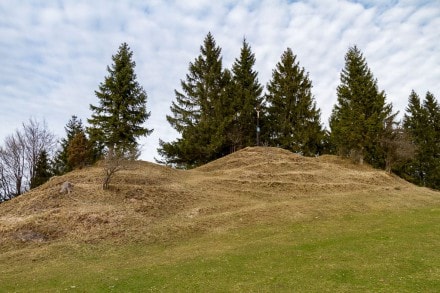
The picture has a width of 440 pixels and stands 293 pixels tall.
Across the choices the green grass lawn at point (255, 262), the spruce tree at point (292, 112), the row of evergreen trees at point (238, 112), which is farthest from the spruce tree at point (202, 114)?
the green grass lawn at point (255, 262)

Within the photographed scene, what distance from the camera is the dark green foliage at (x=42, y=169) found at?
142ft

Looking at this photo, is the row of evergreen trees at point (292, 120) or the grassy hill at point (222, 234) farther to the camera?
the row of evergreen trees at point (292, 120)

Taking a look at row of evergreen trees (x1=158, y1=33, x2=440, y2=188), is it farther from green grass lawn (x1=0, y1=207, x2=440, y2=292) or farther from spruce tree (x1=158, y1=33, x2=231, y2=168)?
green grass lawn (x1=0, y1=207, x2=440, y2=292)

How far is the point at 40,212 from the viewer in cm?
2045

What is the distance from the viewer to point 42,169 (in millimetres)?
44438

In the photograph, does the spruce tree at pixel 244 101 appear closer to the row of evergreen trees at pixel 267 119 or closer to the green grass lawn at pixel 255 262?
the row of evergreen trees at pixel 267 119

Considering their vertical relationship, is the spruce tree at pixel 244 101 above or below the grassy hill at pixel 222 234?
above

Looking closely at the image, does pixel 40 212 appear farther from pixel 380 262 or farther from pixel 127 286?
pixel 380 262

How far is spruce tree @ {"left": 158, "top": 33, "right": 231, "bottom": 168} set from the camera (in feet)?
143

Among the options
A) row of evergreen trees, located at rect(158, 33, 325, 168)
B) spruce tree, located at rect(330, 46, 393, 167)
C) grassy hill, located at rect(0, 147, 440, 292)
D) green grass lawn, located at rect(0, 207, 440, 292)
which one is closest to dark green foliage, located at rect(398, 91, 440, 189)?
spruce tree, located at rect(330, 46, 393, 167)

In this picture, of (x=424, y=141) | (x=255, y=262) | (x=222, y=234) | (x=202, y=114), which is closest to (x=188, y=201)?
(x=222, y=234)

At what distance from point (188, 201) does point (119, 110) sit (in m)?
15.9

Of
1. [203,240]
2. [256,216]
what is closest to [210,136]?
[256,216]

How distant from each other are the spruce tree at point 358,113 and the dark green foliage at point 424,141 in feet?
22.6
